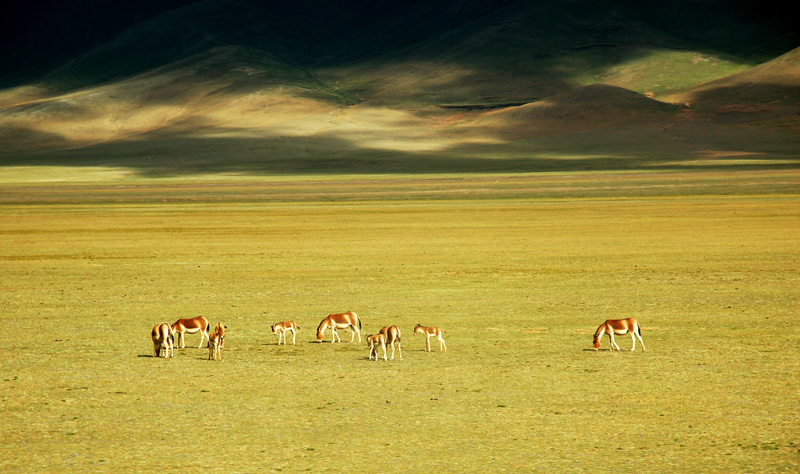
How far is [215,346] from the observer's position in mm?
14406

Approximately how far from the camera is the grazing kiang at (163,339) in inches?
566

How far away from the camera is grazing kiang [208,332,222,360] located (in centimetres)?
1420

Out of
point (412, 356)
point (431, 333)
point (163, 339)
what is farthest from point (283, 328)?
point (431, 333)

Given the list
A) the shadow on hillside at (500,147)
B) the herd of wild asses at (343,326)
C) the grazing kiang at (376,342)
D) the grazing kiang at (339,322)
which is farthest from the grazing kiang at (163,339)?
the shadow on hillside at (500,147)

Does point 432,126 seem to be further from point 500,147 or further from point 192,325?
point 192,325

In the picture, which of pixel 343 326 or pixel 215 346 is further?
pixel 343 326

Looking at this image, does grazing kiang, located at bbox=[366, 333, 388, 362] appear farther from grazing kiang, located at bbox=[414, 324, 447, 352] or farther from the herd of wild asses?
grazing kiang, located at bbox=[414, 324, 447, 352]

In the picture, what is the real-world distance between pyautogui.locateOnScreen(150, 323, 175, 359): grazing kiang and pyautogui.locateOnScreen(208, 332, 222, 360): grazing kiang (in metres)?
0.64

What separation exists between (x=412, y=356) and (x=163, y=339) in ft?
13.5

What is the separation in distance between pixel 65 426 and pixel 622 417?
264 inches

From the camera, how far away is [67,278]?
87.7ft

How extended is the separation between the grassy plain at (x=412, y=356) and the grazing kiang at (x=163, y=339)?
13.9 inches

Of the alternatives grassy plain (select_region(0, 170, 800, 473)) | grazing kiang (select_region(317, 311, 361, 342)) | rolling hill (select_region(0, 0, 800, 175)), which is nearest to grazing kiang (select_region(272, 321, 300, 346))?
grassy plain (select_region(0, 170, 800, 473))

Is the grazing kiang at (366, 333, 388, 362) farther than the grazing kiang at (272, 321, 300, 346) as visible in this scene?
No
